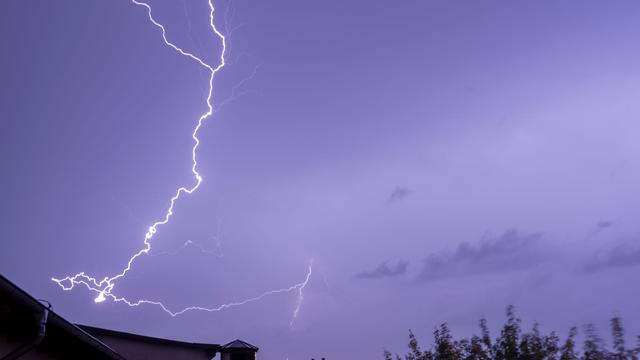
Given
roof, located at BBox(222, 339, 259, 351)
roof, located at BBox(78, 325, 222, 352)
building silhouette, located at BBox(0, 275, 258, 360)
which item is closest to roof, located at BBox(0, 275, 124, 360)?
building silhouette, located at BBox(0, 275, 258, 360)

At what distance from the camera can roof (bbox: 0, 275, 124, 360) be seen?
6648 millimetres

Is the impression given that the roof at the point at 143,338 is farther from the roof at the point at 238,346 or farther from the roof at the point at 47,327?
the roof at the point at 47,327

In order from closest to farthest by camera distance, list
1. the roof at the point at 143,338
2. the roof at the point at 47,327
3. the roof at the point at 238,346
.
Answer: the roof at the point at 47,327, the roof at the point at 143,338, the roof at the point at 238,346

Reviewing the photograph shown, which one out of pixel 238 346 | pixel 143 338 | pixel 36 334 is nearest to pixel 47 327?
pixel 36 334

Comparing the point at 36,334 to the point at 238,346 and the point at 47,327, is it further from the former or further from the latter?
the point at 238,346

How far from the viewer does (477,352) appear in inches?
573

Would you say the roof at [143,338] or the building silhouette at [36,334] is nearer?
the building silhouette at [36,334]

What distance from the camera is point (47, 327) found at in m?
7.70

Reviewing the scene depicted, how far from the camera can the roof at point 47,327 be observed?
21.8ft

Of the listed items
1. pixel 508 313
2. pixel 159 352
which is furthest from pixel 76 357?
pixel 508 313

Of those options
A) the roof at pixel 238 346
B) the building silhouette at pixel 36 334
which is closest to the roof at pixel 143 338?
the roof at pixel 238 346

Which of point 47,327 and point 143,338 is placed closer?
point 47,327

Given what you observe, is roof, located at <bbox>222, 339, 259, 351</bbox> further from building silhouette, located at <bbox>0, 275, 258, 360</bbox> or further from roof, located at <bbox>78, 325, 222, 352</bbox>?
building silhouette, located at <bbox>0, 275, 258, 360</bbox>

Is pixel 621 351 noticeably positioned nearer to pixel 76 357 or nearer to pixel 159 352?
pixel 76 357
